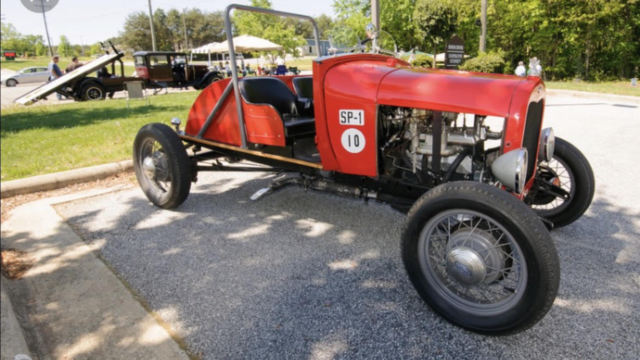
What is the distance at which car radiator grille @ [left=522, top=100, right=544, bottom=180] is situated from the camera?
2520 millimetres

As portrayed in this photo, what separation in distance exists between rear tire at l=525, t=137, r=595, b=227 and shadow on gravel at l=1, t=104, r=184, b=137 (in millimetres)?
9076

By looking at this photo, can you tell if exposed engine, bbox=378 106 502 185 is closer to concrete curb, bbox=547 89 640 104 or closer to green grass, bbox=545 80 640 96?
concrete curb, bbox=547 89 640 104

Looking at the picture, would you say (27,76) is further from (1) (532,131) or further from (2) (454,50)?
(1) (532,131)

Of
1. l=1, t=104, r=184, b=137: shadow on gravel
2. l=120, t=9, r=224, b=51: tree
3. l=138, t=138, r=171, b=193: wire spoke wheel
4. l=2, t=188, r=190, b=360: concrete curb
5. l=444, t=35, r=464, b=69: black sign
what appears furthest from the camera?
l=120, t=9, r=224, b=51: tree

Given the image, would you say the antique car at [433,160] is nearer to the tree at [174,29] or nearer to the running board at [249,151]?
the running board at [249,151]

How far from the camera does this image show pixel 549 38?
66.4 feet

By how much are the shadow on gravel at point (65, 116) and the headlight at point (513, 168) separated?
9055mm

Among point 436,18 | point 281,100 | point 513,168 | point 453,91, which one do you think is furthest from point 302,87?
point 436,18

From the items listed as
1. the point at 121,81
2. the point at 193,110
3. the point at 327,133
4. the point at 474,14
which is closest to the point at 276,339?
the point at 327,133

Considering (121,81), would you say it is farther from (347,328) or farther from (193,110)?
(347,328)

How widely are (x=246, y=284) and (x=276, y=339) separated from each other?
2.08ft

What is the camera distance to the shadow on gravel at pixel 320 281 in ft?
7.07

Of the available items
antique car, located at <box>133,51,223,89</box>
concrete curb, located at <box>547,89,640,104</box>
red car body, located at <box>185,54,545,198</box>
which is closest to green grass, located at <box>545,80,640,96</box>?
concrete curb, located at <box>547,89,640,104</box>

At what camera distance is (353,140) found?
9.61ft
